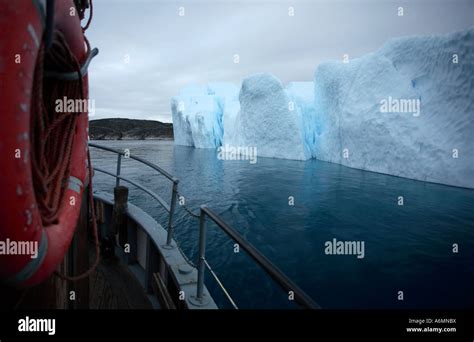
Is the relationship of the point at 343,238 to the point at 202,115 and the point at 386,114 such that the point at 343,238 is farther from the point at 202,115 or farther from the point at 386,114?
the point at 202,115

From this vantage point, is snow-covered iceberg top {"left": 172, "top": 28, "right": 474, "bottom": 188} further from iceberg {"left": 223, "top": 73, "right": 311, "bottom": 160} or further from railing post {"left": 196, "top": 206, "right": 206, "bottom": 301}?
railing post {"left": 196, "top": 206, "right": 206, "bottom": 301}

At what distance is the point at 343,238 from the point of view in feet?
16.4

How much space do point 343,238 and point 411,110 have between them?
8572mm

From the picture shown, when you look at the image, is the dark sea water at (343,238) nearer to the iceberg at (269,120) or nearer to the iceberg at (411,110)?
the iceberg at (411,110)

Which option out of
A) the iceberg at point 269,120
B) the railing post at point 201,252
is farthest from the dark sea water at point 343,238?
the iceberg at point 269,120

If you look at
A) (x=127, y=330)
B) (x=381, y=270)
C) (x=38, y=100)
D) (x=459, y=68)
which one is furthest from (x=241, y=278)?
(x=459, y=68)

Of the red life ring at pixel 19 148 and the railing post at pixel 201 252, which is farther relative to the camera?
the railing post at pixel 201 252

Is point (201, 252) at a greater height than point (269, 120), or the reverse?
point (269, 120)

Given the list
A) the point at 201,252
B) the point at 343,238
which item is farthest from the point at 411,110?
the point at 201,252

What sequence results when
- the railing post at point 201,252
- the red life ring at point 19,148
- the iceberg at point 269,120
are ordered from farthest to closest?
the iceberg at point 269,120
the railing post at point 201,252
the red life ring at point 19,148

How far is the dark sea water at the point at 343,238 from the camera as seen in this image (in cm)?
334

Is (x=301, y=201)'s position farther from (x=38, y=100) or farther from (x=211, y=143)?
(x=211, y=143)

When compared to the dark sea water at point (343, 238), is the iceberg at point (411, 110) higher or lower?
higher

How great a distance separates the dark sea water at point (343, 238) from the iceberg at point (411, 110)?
1.36 metres
